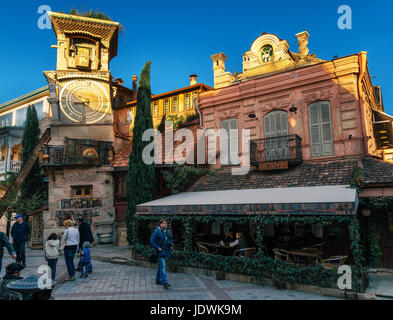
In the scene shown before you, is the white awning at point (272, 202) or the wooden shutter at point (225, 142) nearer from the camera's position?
the white awning at point (272, 202)

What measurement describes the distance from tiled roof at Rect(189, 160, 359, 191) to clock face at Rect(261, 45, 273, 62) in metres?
6.82

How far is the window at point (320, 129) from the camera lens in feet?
38.2

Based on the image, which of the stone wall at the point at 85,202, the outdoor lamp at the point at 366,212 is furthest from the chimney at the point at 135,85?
the outdoor lamp at the point at 366,212

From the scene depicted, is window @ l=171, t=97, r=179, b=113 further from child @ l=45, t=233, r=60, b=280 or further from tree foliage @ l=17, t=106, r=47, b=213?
child @ l=45, t=233, r=60, b=280

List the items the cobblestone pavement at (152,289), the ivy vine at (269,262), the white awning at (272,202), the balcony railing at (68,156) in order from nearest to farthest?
the cobblestone pavement at (152,289) < the ivy vine at (269,262) < the white awning at (272,202) < the balcony railing at (68,156)

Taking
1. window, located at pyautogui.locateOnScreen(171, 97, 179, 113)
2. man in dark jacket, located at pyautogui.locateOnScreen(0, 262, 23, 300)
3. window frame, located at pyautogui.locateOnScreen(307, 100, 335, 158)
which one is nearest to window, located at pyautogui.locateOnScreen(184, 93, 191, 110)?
window, located at pyautogui.locateOnScreen(171, 97, 179, 113)

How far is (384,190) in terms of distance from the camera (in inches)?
348

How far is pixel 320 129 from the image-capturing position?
11.9 m

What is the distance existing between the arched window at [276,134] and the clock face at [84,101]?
35.9ft

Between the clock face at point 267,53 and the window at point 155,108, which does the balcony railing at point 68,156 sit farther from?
the clock face at point 267,53

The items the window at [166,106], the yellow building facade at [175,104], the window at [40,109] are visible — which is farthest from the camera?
the window at [40,109]

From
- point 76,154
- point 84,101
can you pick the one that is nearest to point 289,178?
point 76,154
